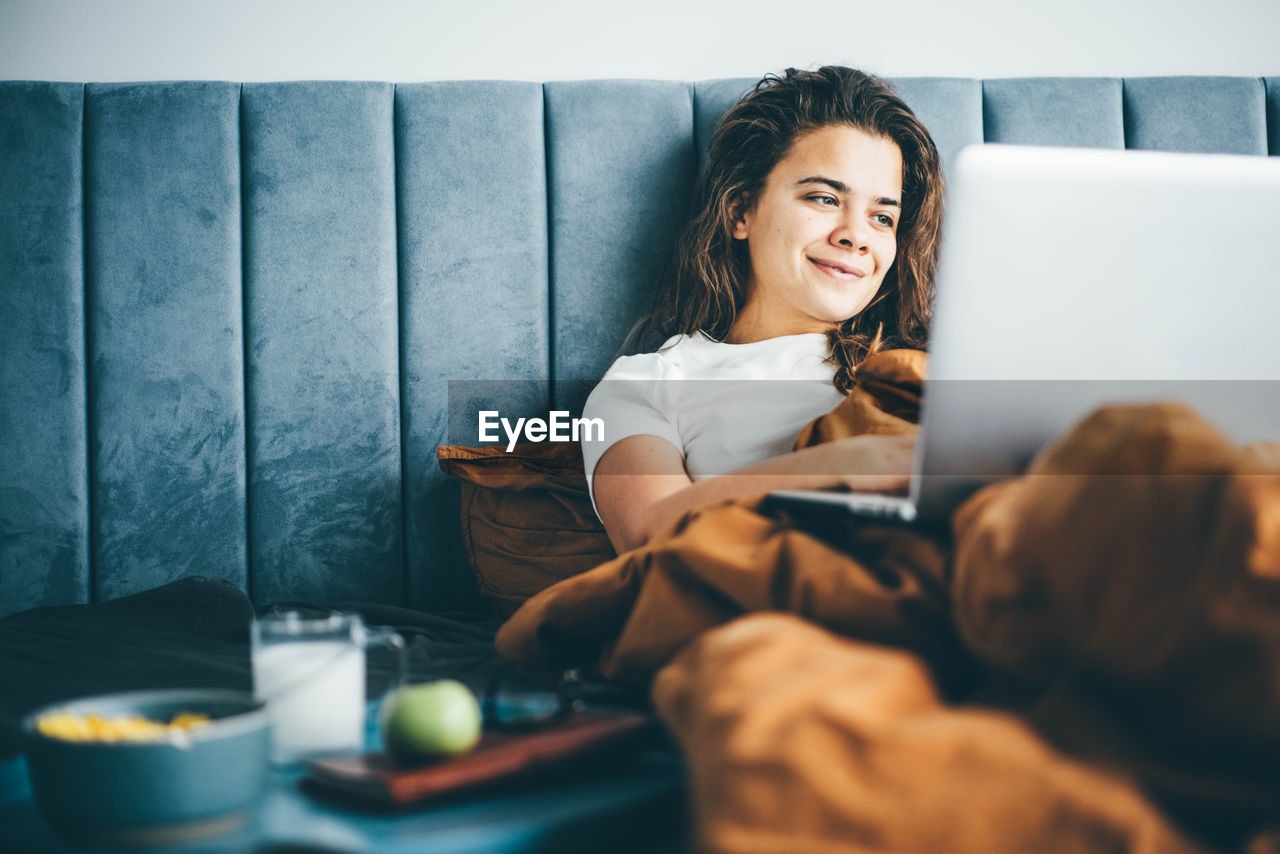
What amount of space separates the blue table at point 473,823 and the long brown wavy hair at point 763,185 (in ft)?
2.97

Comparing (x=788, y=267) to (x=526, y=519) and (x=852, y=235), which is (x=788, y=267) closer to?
(x=852, y=235)

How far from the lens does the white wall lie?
1.53 metres

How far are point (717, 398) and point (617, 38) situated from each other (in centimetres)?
76

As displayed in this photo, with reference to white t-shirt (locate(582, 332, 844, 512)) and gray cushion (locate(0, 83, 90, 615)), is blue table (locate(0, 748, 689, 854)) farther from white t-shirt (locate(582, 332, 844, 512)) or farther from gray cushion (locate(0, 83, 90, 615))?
gray cushion (locate(0, 83, 90, 615))

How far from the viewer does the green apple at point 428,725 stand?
1.77ft

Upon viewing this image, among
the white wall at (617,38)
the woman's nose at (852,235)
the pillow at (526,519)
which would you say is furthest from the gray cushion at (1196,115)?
the pillow at (526,519)

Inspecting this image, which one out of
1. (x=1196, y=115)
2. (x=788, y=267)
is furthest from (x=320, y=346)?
(x=1196, y=115)

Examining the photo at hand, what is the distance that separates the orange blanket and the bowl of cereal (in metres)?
0.25

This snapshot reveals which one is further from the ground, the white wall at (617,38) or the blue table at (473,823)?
the white wall at (617,38)

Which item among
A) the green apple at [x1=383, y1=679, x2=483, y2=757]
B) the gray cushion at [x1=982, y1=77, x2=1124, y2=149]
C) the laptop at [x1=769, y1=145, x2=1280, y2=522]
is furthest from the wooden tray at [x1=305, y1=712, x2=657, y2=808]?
the gray cushion at [x1=982, y1=77, x2=1124, y2=149]

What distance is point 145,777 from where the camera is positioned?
473mm

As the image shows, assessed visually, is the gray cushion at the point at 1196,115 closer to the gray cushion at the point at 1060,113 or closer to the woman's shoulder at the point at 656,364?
the gray cushion at the point at 1060,113

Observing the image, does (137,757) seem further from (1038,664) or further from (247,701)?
(1038,664)

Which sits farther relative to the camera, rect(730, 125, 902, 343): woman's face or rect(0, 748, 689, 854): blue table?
rect(730, 125, 902, 343): woman's face
